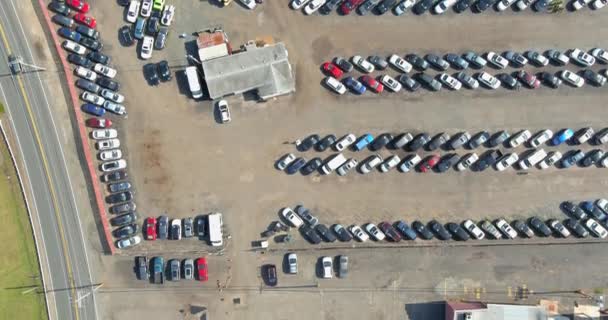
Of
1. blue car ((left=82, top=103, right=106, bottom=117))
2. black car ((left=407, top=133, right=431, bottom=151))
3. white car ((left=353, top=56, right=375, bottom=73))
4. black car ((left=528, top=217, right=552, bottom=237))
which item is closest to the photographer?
black car ((left=528, top=217, right=552, bottom=237))

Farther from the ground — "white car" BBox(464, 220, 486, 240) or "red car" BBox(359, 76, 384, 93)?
"red car" BBox(359, 76, 384, 93)

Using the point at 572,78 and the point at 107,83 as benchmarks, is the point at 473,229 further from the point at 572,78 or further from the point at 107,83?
the point at 107,83

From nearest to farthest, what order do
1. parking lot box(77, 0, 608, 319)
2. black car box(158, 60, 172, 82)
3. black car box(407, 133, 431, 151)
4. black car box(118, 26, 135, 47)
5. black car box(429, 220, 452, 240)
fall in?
1. black car box(429, 220, 452, 240)
2. black car box(407, 133, 431, 151)
3. parking lot box(77, 0, 608, 319)
4. black car box(158, 60, 172, 82)
5. black car box(118, 26, 135, 47)

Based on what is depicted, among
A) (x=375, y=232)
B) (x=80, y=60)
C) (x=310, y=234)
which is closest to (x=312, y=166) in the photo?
(x=310, y=234)

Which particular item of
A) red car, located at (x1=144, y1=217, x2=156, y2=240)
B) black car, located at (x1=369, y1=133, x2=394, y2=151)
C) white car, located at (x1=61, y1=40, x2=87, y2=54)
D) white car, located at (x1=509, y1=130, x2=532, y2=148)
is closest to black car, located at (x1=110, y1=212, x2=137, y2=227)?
red car, located at (x1=144, y1=217, x2=156, y2=240)

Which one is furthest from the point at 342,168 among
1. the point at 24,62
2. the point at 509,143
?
the point at 24,62

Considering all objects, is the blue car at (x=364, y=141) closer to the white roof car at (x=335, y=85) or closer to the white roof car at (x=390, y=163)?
the white roof car at (x=390, y=163)

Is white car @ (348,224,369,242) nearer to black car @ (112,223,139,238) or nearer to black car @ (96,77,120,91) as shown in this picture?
black car @ (112,223,139,238)
